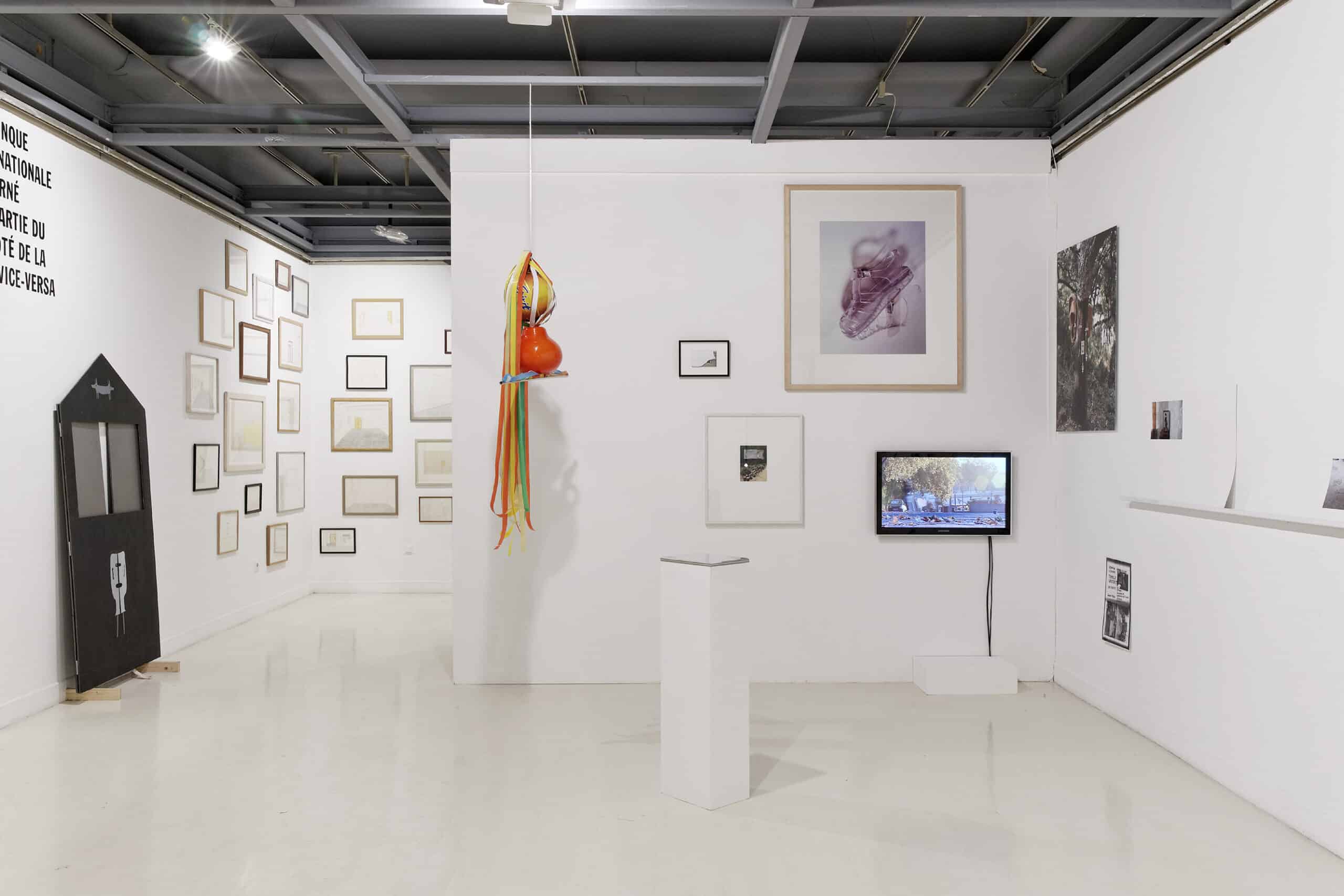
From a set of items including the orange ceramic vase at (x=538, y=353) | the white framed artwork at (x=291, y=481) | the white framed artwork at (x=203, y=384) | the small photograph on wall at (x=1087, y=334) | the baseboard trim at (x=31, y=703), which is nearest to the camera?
the baseboard trim at (x=31, y=703)

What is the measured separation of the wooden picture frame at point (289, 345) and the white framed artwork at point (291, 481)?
0.75m

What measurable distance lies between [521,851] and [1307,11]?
3.94 meters

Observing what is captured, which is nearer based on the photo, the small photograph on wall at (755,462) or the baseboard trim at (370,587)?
the small photograph on wall at (755,462)

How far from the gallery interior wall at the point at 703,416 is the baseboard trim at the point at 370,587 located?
3.15 m

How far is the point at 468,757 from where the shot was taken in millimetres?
3707

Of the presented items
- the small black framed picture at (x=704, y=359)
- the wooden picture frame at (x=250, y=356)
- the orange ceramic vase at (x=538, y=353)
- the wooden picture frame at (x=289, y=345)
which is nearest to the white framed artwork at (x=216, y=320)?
the wooden picture frame at (x=250, y=356)

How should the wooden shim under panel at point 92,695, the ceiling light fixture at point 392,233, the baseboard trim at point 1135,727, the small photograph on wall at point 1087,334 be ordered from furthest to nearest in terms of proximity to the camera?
the ceiling light fixture at point 392,233, the wooden shim under panel at point 92,695, the small photograph on wall at point 1087,334, the baseboard trim at point 1135,727

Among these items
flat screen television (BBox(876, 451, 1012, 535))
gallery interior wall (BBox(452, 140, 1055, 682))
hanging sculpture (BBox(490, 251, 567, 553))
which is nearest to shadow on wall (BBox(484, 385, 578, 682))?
gallery interior wall (BBox(452, 140, 1055, 682))

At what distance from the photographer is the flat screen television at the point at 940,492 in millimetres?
4895

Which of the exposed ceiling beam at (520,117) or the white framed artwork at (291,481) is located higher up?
the exposed ceiling beam at (520,117)

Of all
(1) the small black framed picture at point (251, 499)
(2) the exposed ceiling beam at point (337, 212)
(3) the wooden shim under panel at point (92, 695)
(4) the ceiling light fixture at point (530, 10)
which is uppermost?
(2) the exposed ceiling beam at point (337, 212)

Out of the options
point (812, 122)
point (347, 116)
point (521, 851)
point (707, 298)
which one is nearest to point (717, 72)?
point (812, 122)

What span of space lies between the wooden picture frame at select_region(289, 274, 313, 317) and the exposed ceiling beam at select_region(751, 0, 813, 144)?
4.54 meters

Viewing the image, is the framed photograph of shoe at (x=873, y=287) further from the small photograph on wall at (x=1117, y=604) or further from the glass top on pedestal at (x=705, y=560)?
the glass top on pedestal at (x=705, y=560)
